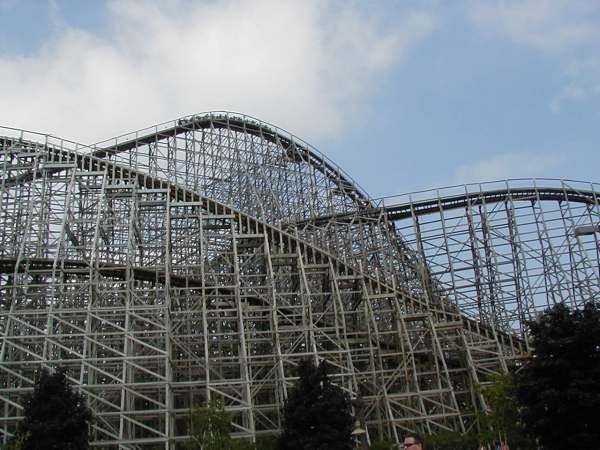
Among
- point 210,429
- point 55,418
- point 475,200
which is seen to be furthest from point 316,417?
point 475,200

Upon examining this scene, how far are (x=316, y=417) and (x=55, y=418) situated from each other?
22.5 feet

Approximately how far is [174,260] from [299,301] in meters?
5.10

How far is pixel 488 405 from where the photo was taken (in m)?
25.5

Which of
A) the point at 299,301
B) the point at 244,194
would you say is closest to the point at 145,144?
the point at 244,194

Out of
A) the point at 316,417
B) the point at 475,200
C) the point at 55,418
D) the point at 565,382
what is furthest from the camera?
the point at 475,200

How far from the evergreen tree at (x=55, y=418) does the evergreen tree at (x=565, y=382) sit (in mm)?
11326

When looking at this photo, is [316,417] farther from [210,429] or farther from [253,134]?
[253,134]

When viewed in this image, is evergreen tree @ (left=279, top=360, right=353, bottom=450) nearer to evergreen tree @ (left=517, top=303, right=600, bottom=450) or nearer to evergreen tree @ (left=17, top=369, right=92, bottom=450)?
Result: evergreen tree @ (left=517, top=303, right=600, bottom=450)

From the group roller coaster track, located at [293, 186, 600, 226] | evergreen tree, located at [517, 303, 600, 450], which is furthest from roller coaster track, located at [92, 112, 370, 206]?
evergreen tree, located at [517, 303, 600, 450]

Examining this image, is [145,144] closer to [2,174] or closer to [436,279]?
[2,174]

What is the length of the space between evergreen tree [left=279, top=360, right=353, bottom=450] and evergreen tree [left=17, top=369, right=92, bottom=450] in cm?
544

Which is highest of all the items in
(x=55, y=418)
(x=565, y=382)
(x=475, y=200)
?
(x=475, y=200)

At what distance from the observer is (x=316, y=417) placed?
1973 centimetres

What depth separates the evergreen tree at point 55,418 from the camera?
62.3ft
